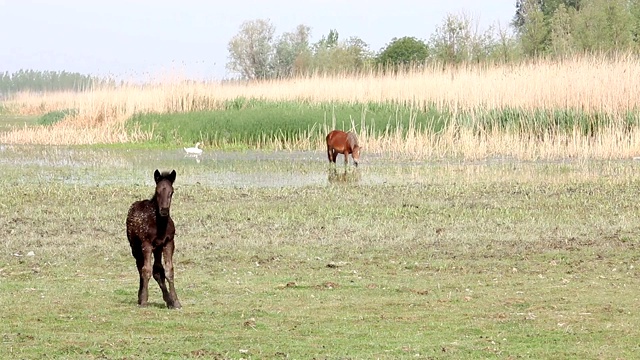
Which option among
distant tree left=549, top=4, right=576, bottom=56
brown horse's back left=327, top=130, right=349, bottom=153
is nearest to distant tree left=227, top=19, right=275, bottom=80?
distant tree left=549, top=4, right=576, bottom=56

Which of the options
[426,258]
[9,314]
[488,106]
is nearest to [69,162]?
[488,106]

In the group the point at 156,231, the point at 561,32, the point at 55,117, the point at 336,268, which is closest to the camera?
the point at 156,231

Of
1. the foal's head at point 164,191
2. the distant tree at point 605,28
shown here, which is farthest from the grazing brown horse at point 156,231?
the distant tree at point 605,28

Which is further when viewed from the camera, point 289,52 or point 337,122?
point 289,52

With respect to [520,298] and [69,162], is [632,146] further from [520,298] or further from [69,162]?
[520,298]

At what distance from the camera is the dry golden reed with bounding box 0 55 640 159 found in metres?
29.4

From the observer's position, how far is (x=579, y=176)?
2352 centimetres

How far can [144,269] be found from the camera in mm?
9188

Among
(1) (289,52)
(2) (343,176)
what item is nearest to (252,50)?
(1) (289,52)

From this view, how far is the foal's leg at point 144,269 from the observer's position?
9070 millimetres

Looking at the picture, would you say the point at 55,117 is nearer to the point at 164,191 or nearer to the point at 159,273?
the point at 159,273

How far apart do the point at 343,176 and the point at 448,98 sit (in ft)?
33.6

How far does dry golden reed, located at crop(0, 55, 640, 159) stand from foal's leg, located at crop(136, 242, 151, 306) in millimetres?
19935

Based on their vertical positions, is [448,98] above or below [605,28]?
below
